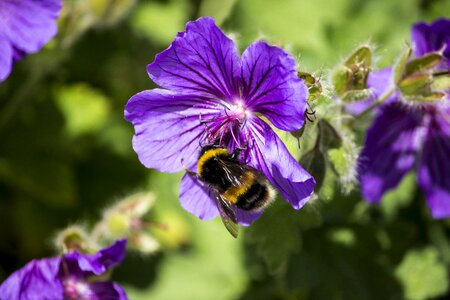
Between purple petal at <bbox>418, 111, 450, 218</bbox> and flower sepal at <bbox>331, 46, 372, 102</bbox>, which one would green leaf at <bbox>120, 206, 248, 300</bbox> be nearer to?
purple petal at <bbox>418, 111, 450, 218</bbox>

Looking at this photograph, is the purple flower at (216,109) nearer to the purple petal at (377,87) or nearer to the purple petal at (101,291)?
the purple petal at (101,291)

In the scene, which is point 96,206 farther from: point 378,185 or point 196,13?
point 378,185

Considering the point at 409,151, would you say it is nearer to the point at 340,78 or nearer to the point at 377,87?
the point at 377,87

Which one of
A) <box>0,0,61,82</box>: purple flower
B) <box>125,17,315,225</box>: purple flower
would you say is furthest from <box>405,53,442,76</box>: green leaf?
<box>0,0,61,82</box>: purple flower

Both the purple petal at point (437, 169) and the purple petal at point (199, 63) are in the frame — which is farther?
the purple petal at point (437, 169)

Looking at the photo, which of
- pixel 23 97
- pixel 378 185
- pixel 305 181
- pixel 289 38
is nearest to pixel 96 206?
pixel 23 97

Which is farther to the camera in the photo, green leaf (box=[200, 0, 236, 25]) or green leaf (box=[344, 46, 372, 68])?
green leaf (box=[200, 0, 236, 25])

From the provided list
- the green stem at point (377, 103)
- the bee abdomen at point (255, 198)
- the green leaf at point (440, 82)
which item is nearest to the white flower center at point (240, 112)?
the bee abdomen at point (255, 198)
